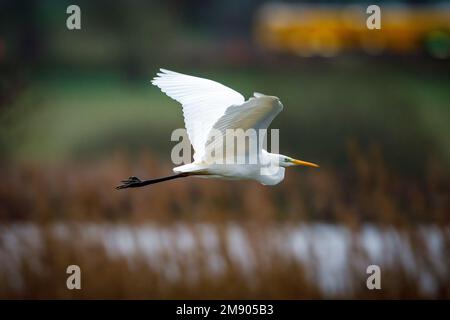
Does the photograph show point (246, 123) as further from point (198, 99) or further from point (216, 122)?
point (198, 99)

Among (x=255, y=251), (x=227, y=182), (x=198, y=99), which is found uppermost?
(x=227, y=182)

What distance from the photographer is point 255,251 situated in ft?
25.3

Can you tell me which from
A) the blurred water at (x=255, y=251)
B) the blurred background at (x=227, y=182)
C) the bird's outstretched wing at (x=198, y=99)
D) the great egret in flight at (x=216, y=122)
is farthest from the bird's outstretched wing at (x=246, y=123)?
the blurred water at (x=255, y=251)

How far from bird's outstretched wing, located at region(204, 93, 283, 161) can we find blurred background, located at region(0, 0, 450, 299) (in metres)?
1.68

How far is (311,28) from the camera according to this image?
14.7 metres

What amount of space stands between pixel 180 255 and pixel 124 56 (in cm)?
701

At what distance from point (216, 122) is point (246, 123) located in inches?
6.7

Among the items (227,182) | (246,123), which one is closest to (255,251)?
(227,182)

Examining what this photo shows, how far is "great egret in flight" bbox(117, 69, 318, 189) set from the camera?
536 centimetres

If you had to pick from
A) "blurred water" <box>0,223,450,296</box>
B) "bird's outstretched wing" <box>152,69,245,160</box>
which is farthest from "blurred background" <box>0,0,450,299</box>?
"bird's outstretched wing" <box>152,69,245,160</box>

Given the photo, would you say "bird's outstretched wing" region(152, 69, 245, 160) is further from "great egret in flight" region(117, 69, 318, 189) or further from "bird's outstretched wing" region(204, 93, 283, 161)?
"bird's outstretched wing" region(204, 93, 283, 161)

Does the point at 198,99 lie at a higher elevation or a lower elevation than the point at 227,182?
lower

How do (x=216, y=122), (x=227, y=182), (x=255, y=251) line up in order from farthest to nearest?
(x=227, y=182) < (x=255, y=251) < (x=216, y=122)

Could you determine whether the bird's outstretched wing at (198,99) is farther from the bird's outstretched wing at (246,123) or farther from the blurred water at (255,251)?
the blurred water at (255,251)
